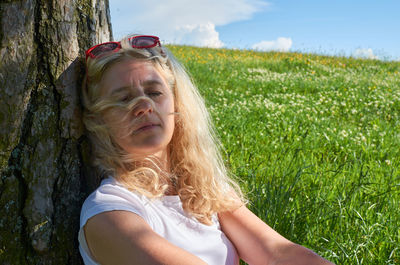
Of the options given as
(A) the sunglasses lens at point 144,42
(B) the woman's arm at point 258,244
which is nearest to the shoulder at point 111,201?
(B) the woman's arm at point 258,244

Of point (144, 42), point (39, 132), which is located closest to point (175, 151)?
point (144, 42)

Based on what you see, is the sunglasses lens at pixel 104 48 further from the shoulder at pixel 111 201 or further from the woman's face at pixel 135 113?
the shoulder at pixel 111 201

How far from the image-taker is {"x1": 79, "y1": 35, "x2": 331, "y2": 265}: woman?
5.11 ft

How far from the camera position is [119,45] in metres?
1.98

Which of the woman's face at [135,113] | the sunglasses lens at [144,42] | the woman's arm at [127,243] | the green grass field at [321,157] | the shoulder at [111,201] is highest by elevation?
the sunglasses lens at [144,42]

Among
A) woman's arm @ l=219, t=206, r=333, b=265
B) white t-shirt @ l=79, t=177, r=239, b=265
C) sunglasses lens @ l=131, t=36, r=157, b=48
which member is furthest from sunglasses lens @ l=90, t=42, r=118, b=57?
woman's arm @ l=219, t=206, r=333, b=265

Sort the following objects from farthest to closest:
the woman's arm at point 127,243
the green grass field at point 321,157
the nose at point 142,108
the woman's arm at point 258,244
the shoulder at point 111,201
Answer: the green grass field at point 321,157 → the woman's arm at point 258,244 → the nose at point 142,108 → the shoulder at point 111,201 → the woman's arm at point 127,243

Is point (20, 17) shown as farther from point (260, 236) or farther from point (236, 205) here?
point (260, 236)

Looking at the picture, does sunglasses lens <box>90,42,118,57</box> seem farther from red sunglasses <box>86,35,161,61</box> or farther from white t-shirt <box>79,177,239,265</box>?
white t-shirt <box>79,177,239,265</box>

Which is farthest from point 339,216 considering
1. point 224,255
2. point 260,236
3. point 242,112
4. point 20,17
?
point 242,112

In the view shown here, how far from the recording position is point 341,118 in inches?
267

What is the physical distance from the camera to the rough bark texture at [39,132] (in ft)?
5.40

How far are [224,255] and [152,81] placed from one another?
0.98m

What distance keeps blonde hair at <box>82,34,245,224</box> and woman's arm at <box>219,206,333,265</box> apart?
89mm
